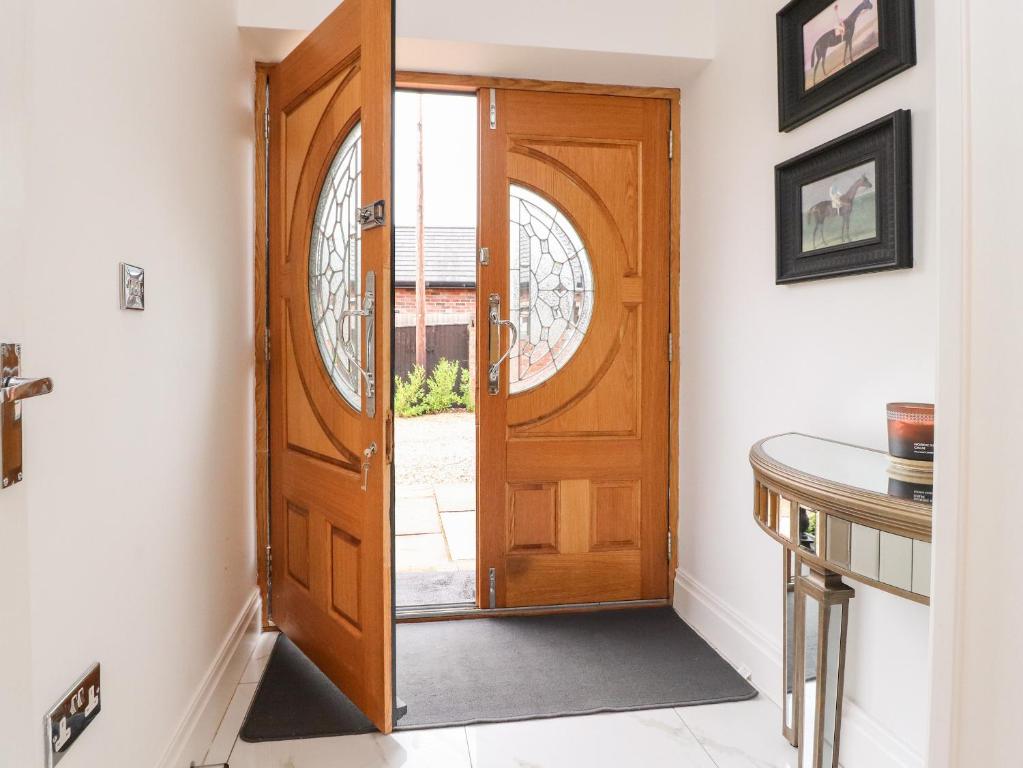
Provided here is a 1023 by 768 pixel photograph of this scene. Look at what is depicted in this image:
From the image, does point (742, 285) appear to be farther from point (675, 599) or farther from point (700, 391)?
point (675, 599)

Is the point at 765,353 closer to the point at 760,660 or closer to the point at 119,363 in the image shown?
the point at 760,660

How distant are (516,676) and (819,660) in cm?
108

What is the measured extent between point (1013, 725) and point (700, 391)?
2114 mm

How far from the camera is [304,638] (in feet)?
7.59

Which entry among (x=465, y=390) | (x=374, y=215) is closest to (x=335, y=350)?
(x=374, y=215)

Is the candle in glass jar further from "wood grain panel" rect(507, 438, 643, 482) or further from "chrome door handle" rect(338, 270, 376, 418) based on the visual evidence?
"wood grain panel" rect(507, 438, 643, 482)

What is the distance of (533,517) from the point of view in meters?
2.79

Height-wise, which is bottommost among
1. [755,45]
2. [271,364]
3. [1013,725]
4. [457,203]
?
[1013,725]

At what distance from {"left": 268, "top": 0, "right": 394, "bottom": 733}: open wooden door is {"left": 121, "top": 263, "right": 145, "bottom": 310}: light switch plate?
0.55m

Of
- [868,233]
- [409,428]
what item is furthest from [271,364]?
[409,428]

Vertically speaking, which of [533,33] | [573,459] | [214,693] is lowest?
[214,693]

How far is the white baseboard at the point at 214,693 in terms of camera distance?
167 centimetres

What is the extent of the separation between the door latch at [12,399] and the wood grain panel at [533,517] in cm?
200

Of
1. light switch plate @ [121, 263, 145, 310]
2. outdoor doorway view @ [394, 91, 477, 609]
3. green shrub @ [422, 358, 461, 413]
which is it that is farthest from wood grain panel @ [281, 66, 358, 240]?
green shrub @ [422, 358, 461, 413]
